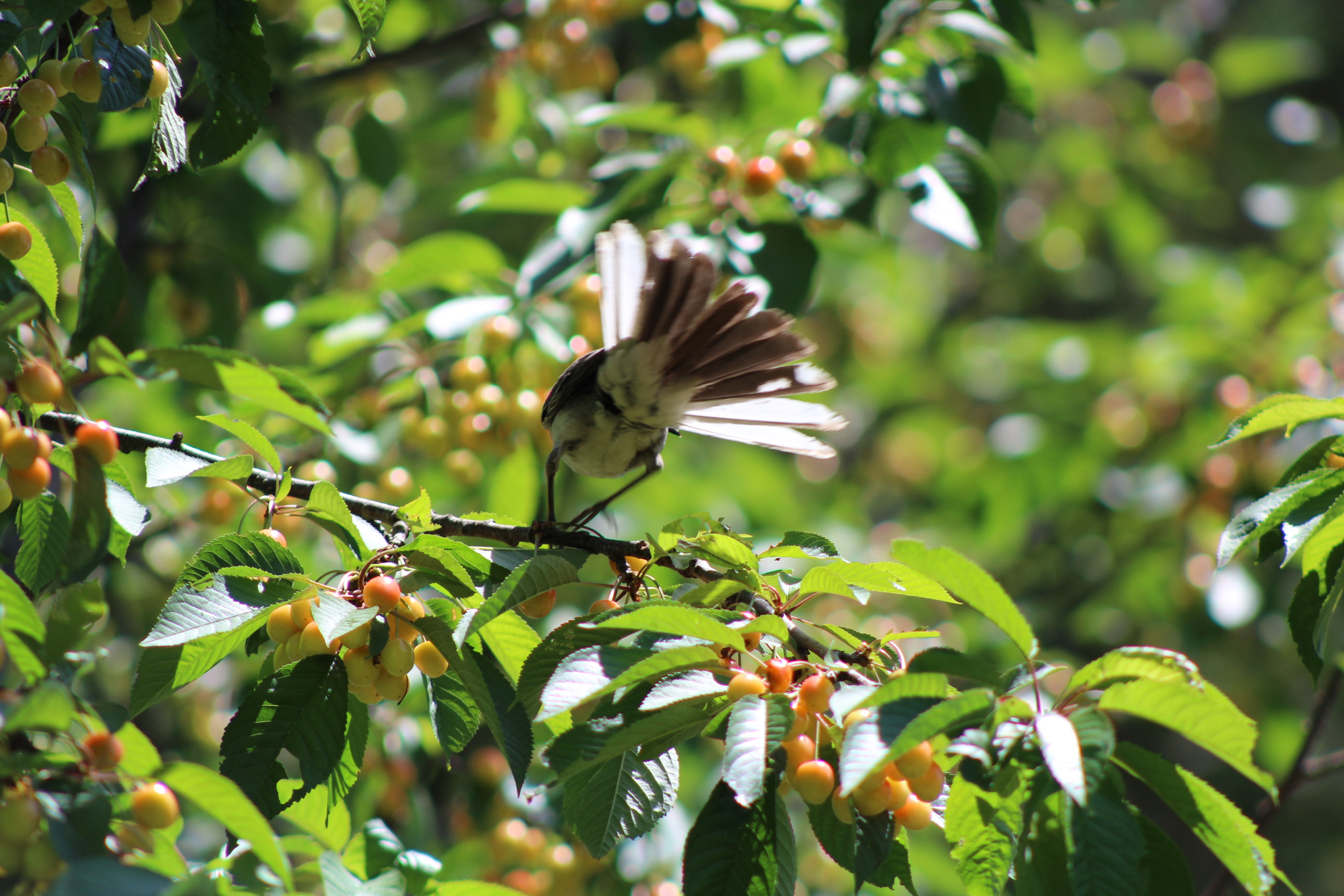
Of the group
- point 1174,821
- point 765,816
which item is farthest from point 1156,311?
point 765,816

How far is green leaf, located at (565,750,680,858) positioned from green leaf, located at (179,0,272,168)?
4.52ft

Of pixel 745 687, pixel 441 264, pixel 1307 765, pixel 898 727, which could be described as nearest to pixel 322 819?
pixel 745 687

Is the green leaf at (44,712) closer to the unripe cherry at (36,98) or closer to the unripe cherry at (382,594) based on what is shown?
the unripe cherry at (382,594)

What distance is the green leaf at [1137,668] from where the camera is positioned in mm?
1370

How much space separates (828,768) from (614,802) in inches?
16.1

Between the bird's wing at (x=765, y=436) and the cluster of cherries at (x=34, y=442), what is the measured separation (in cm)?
153

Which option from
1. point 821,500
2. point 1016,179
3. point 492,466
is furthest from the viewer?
point 1016,179

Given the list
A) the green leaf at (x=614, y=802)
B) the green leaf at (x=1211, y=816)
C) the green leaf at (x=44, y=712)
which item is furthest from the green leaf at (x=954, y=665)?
the green leaf at (x=44, y=712)

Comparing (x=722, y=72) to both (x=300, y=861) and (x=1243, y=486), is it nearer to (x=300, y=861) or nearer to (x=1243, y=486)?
(x=1243, y=486)

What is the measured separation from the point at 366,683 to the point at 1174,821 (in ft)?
18.6

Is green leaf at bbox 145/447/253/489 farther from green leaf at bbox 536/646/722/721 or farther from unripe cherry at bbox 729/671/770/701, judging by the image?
unripe cherry at bbox 729/671/770/701

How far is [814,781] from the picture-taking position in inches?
59.1

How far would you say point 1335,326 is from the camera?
443 centimetres

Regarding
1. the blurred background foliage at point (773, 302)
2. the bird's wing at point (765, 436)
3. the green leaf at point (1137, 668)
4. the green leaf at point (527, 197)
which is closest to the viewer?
the green leaf at point (1137, 668)
